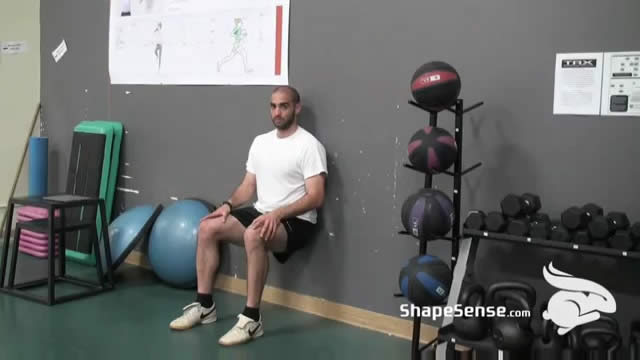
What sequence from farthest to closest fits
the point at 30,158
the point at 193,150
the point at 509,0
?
the point at 30,158, the point at 193,150, the point at 509,0

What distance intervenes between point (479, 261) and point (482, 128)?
24.1 inches

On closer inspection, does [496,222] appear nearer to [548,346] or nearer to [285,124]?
[548,346]

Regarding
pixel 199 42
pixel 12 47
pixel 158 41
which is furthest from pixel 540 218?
pixel 12 47

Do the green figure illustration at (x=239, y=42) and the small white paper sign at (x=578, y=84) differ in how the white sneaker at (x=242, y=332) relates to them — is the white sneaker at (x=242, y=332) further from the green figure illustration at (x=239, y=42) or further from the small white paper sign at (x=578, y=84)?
the small white paper sign at (x=578, y=84)

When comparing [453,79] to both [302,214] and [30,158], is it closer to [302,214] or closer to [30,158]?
[302,214]

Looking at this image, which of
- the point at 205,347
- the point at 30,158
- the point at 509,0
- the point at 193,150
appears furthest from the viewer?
the point at 30,158

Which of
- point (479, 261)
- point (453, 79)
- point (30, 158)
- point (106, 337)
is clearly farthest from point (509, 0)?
point (30, 158)

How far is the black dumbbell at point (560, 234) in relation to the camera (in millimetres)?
2368

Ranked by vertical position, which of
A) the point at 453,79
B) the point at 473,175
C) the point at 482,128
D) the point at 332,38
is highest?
the point at 332,38

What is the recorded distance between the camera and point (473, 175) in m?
2.94

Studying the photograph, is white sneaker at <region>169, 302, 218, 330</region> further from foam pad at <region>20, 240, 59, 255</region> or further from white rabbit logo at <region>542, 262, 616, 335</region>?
foam pad at <region>20, 240, 59, 255</region>

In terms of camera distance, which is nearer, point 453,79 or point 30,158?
point 453,79

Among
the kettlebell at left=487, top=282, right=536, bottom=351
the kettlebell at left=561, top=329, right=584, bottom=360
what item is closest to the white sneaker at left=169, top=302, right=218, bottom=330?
the kettlebell at left=487, top=282, right=536, bottom=351

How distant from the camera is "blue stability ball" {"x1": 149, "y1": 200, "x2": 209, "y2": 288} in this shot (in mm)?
3797
